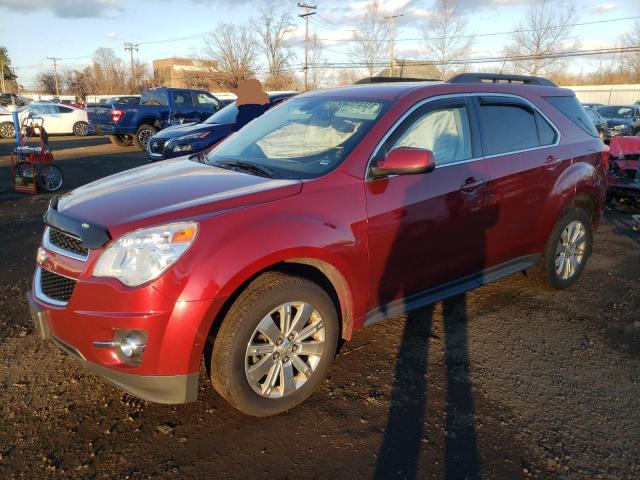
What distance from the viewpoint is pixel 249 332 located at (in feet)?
8.71

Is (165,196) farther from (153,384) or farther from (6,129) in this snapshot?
(6,129)

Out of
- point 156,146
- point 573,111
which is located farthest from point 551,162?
point 156,146

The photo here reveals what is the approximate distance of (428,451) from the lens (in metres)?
2.59

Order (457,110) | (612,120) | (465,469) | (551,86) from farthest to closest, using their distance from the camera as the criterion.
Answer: (612,120)
(551,86)
(457,110)
(465,469)

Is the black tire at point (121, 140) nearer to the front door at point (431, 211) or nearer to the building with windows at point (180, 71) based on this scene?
the front door at point (431, 211)

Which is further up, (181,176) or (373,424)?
(181,176)

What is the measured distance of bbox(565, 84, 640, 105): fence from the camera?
135ft

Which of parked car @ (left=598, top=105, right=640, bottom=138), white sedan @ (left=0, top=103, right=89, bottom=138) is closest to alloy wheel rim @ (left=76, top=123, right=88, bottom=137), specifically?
white sedan @ (left=0, top=103, right=89, bottom=138)

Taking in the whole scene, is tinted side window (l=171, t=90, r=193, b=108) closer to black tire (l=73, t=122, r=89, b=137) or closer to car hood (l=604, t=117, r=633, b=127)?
black tire (l=73, t=122, r=89, b=137)

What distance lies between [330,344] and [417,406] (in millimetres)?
628

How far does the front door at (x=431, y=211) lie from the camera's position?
10.4 feet

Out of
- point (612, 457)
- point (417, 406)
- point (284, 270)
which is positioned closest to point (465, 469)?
point (417, 406)

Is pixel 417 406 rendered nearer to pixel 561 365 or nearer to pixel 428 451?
pixel 428 451

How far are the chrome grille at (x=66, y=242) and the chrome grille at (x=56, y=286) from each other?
0.15m
